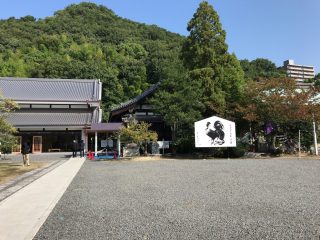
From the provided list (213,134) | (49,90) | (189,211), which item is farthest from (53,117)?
(189,211)

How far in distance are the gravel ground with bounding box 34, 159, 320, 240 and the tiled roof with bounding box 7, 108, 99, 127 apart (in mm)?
19758

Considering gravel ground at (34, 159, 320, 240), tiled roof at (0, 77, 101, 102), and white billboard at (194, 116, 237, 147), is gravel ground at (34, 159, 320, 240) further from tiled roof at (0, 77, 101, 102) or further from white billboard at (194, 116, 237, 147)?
tiled roof at (0, 77, 101, 102)

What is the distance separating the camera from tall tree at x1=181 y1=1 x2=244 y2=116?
21922mm

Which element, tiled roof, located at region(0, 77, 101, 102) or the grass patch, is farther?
tiled roof, located at region(0, 77, 101, 102)

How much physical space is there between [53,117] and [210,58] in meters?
15.1

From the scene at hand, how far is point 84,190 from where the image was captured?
27.7ft

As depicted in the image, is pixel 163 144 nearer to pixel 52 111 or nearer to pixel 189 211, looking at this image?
pixel 52 111

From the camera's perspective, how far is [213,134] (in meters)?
19.6

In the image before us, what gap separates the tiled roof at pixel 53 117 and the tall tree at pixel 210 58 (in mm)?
10824

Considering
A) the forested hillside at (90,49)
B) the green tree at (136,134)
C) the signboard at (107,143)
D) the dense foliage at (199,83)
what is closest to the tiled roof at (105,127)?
the green tree at (136,134)

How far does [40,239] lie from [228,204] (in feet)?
11.4

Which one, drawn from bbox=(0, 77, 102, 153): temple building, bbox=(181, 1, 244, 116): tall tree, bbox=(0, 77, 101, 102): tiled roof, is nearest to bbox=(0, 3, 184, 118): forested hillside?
bbox=(0, 77, 101, 102): tiled roof

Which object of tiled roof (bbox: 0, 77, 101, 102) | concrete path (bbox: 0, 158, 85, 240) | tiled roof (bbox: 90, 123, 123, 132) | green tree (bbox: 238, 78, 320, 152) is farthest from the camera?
tiled roof (bbox: 0, 77, 101, 102)

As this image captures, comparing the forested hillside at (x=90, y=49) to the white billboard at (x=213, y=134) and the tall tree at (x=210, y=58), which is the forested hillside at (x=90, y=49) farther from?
the white billboard at (x=213, y=134)
